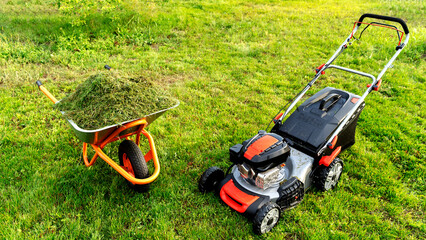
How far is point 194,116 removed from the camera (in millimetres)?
5027

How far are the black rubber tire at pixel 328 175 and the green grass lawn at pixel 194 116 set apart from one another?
0.10m

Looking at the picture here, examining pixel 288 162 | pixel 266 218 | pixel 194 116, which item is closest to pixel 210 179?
pixel 266 218

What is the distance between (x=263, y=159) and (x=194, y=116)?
7.40 ft

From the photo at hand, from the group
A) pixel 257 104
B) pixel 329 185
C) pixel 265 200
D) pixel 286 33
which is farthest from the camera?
pixel 286 33

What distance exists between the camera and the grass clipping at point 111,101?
296 centimetres

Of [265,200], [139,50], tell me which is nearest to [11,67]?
[139,50]

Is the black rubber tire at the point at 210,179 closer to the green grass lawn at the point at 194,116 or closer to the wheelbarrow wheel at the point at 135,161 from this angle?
the green grass lawn at the point at 194,116

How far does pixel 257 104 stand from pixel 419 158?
8.17 feet

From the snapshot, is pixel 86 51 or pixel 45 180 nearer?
pixel 45 180

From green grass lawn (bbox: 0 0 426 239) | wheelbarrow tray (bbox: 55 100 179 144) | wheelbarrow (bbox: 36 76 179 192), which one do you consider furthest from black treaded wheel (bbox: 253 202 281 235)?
wheelbarrow tray (bbox: 55 100 179 144)

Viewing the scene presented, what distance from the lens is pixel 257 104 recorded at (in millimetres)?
5367

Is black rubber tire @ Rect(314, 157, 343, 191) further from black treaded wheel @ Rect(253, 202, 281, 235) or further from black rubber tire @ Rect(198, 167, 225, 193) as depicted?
black rubber tire @ Rect(198, 167, 225, 193)

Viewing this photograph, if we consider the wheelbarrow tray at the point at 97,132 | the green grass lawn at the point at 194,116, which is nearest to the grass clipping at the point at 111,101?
the wheelbarrow tray at the point at 97,132

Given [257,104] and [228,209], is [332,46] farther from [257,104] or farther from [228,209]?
[228,209]
